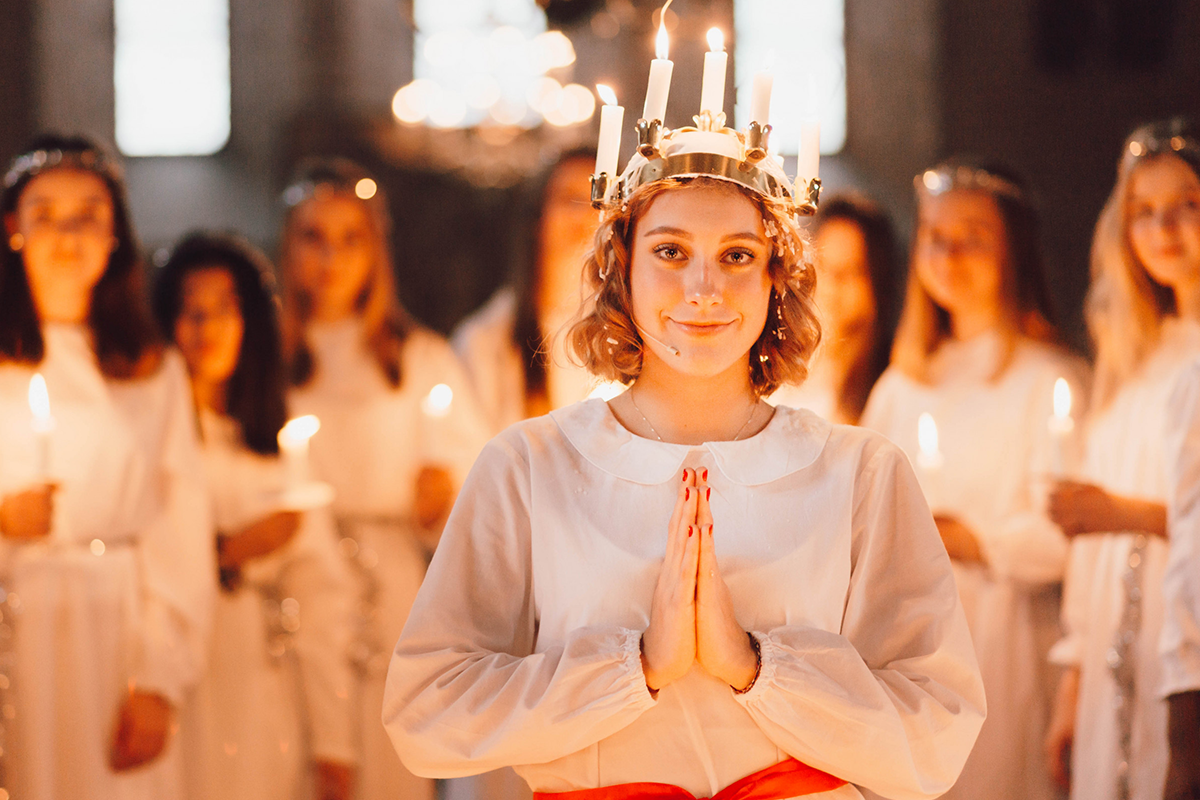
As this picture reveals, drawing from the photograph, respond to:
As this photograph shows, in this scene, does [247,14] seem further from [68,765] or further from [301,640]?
[68,765]

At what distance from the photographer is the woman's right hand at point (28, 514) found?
3529 millimetres

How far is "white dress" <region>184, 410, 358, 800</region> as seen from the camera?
13.3ft

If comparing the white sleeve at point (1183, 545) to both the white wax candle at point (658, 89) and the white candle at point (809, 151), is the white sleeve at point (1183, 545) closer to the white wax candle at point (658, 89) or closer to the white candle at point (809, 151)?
the white candle at point (809, 151)

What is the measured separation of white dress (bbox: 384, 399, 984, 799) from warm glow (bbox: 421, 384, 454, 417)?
2.40m

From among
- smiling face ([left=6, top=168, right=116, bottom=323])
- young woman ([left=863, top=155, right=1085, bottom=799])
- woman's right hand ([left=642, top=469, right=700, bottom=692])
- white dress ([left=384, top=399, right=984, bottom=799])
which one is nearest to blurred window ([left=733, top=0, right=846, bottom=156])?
young woman ([left=863, top=155, right=1085, bottom=799])

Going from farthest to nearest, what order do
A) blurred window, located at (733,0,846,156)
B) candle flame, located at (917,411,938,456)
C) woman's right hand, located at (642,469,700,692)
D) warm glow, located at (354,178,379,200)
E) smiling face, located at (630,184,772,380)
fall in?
blurred window, located at (733,0,846,156)
warm glow, located at (354,178,379,200)
candle flame, located at (917,411,938,456)
smiling face, located at (630,184,772,380)
woman's right hand, located at (642,469,700,692)

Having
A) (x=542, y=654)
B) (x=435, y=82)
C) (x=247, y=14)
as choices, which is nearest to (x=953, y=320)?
(x=542, y=654)

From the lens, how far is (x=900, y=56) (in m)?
5.59

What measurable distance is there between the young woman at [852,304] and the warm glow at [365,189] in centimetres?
173

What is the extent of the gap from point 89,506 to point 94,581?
237mm

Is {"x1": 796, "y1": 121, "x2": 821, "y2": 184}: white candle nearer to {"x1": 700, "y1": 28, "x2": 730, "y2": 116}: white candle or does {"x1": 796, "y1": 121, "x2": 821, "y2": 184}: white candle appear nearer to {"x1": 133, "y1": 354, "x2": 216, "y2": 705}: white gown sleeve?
{"x1": 700, "y1": 28, "x2": 730, "y2": 116}: white candle

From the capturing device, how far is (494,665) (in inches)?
73.6

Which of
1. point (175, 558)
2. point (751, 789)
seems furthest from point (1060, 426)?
point (175, 558)

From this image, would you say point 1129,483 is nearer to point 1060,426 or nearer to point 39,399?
point 1060,426
